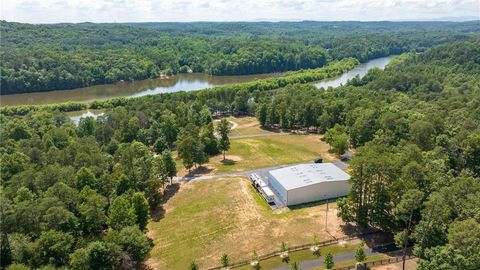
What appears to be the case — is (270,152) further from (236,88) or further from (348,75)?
(348,75)

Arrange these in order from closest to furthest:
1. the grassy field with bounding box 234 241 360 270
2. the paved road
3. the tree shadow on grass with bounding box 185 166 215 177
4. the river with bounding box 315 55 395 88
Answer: the paved road → the grassy field with bounding box 234 241 360 270 → the tree shadow on grass with bounding box 185 166 215 177 → the river with bounding box 315 55 395 88

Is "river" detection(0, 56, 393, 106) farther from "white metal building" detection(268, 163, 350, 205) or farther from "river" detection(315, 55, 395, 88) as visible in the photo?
"white metal building" detection(268, 163, 350, 205)

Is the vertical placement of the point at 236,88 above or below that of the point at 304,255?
above

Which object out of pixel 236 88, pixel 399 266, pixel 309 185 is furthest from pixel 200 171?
pixel 236 88

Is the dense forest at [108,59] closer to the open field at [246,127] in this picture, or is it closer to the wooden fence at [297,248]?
the open field at [246,127]

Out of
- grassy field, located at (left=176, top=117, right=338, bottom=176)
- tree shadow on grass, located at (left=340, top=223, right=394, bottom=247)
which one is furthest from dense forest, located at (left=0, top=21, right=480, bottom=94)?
tree shadow on grass, located at (left=340, top=223, right=394, bottom=247)

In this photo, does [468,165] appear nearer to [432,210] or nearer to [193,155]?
[432,210]

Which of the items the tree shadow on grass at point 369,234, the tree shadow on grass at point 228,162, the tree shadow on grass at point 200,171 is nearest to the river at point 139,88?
the tree shadow on grass at point 228,162
